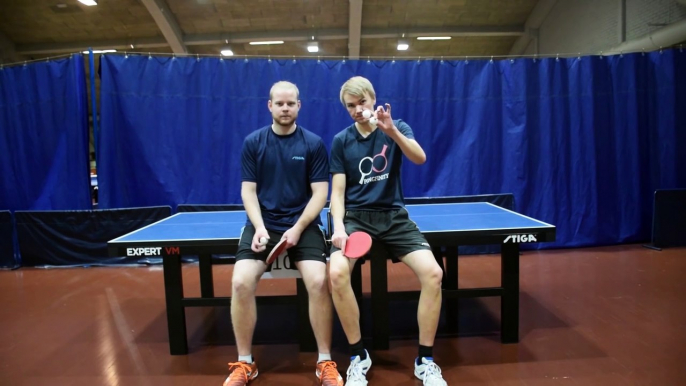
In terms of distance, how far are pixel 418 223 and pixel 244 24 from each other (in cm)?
824

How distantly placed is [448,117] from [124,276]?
4.14 m

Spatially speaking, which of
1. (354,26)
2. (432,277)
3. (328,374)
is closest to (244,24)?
(354,26)

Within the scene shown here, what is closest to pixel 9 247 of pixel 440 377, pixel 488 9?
pixel 440 377

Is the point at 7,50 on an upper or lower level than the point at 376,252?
upper

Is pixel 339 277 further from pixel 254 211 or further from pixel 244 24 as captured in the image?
pixel 244 24

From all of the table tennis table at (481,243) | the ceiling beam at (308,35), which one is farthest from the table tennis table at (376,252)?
the ceiling beam at (308,35)

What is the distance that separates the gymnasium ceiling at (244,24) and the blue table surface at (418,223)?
6350 mm

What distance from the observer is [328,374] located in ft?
7.74

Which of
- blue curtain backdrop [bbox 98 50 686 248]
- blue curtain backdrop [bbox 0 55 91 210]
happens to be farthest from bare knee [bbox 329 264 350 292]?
blue curtain backdrop [bbox 0 55 91 210]

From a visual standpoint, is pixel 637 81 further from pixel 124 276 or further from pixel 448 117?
pixel 124 276

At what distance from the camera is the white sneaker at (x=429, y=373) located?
2311 millimetres

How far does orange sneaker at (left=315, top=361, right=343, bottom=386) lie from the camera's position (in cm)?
232

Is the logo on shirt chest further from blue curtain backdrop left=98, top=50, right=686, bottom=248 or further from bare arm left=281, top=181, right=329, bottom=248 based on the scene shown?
blue curtain backdrop left=98, top=50, right=686, bottom=248

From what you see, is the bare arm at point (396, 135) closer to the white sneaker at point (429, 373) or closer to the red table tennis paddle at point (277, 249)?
the red table tennis paddle at point (277, 249)
